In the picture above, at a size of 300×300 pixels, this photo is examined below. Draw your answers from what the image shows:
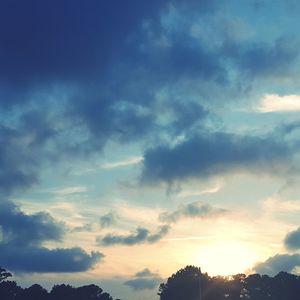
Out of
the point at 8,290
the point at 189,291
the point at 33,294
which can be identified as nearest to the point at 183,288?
the point at 189,291

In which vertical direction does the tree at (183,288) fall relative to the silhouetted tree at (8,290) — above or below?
below

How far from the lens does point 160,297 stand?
200m

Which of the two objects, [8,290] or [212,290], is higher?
[8,290]

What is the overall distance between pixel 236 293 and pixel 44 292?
256 feet

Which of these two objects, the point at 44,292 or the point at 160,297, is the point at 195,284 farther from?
the point at 44,292

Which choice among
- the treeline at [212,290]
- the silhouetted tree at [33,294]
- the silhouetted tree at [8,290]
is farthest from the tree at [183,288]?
the silhouetted tree at [8,290]

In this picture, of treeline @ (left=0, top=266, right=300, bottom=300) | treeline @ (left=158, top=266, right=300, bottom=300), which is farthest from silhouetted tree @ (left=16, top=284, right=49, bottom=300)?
treeline @ (left=158, top=266, right=300, bottom=300)

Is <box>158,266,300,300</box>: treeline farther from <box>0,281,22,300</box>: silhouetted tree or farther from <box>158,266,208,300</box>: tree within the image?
<box>0,281,22,300</box>: silhouetted tree

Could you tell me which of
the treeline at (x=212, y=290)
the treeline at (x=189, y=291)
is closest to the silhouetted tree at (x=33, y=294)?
the treeline at (x=189, y=291)

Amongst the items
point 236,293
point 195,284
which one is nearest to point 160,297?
point 195,284

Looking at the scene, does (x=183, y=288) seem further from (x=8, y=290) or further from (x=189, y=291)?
(x=8, y=290)

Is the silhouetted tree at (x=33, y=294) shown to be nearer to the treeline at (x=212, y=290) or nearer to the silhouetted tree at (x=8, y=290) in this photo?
the silhouetted tree at (x=8, y=290)

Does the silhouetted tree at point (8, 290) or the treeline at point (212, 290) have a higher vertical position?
the silhouetted tree at point (8, 290)

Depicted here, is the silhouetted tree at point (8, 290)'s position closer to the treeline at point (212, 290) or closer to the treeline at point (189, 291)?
the treeline at point (189, 291)
